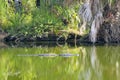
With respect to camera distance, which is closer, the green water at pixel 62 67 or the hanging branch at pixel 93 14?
the green water at pixel 62 67

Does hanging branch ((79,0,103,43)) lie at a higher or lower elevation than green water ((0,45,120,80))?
higher

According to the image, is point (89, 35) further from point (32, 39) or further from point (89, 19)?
point (32, 39)

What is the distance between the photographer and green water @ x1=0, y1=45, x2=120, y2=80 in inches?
488

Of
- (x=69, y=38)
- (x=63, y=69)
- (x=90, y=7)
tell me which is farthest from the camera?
(x=69, y=38)

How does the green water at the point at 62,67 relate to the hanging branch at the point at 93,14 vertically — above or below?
below

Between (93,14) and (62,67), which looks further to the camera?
(93,14)

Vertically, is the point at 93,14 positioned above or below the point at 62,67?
above

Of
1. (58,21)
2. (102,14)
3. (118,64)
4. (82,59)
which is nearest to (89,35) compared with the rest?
(102,14)

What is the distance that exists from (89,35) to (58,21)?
3.98 meters

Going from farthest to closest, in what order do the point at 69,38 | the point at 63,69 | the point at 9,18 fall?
the point at 9,18 → the point at 69,38 → the point at 63,69

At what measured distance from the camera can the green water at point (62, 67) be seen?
1238 centimetres

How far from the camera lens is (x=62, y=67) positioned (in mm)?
14516

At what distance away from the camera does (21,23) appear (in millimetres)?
28203

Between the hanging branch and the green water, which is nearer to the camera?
the green water
